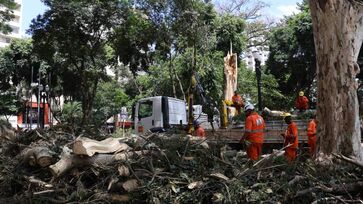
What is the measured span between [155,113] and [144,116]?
1.79 ft

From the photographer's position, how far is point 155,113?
2072 cm

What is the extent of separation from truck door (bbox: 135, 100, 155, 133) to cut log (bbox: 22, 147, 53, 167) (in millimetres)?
13725

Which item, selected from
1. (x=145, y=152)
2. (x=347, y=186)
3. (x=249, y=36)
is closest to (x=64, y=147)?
(x=145, y=152)

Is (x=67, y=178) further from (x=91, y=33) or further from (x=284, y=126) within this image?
(x=91, y=33)

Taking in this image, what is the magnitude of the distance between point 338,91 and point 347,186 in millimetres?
2812

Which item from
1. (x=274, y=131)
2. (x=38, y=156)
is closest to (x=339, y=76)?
(x=38, y=156)

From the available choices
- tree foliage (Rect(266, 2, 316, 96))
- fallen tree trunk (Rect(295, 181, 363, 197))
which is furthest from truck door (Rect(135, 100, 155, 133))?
fallen tree trunk (Rect(295, 181, 363, 197))

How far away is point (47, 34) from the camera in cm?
2378

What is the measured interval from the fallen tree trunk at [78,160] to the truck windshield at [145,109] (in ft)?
47.2

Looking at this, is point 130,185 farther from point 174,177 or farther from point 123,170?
point 174,177

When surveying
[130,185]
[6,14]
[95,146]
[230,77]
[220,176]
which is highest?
[6,14]

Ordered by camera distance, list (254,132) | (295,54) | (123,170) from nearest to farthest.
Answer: (123,170) < (254,132) < (295,54)

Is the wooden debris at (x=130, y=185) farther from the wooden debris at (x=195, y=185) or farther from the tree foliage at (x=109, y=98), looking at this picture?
the tree foliage at (x=109, y=98)

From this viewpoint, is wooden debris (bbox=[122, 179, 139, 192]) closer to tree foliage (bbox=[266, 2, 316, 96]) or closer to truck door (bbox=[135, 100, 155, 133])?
truck door (bbox=[135, 100, 155, 133])
